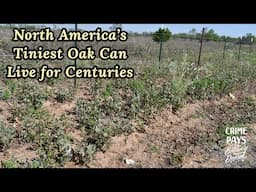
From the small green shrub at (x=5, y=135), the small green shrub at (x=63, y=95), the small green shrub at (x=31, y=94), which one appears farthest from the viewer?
the small green shrub at (x=63, y=95)

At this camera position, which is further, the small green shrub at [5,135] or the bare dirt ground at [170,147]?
the bare dirt ground at [170,147]

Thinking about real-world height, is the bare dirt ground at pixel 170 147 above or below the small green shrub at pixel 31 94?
below

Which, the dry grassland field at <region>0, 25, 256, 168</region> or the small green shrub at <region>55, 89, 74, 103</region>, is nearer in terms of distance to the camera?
the dry grassland field at <region>0, 25, 256, 168</region>

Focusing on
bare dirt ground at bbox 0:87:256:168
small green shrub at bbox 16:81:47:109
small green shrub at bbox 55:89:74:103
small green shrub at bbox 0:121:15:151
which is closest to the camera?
small green shrub at bbox 0:121:15:151

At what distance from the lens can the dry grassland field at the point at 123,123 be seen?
4.55m

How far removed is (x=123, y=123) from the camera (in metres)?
5.40

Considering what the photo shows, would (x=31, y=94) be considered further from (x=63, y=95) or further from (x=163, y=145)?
(x=163, y=145)

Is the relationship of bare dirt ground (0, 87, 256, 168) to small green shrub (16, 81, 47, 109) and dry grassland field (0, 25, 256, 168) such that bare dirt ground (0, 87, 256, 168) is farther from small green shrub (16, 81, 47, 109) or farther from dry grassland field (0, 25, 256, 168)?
small green shrub (16, 81, 47, 109)

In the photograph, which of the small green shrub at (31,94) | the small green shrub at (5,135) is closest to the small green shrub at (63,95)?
the small green shrub at (31,94)

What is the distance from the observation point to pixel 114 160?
4.58 meters

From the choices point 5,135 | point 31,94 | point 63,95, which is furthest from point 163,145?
point 31,94

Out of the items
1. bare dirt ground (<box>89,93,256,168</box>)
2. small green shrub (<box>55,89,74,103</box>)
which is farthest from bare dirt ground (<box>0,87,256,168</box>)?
small green shrub (<box>55,89,74,103</box>)

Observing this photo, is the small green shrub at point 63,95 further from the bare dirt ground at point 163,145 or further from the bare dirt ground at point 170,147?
the bare dirt ground at point 170,147

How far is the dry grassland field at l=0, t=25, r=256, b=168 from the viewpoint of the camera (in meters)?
4.55
